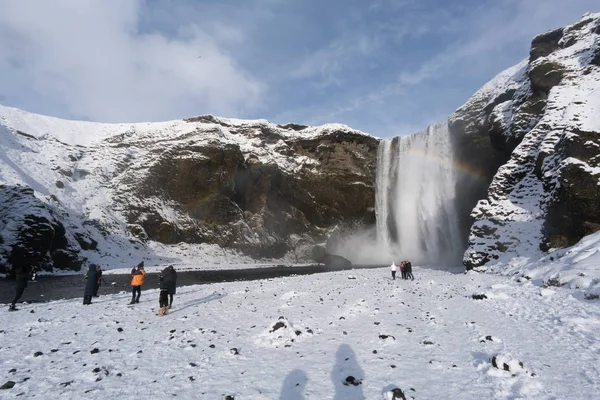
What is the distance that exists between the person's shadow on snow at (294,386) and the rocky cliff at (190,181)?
1779 inches

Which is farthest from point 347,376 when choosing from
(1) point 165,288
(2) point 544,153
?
(2) point 544,153

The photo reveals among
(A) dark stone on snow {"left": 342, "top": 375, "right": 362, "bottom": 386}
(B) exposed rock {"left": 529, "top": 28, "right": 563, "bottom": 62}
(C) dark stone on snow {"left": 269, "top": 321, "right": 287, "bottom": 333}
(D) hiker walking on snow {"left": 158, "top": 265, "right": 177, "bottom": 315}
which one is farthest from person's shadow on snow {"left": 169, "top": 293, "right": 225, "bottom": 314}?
(B) exposed rock {"left": 529, "top": 28, "right": 563, "bottom": 62}

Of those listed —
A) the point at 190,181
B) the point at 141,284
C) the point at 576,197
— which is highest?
the point at 190,181

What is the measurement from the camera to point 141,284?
17.0 meters

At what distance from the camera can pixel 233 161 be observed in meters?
72.1

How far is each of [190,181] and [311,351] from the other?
213ft

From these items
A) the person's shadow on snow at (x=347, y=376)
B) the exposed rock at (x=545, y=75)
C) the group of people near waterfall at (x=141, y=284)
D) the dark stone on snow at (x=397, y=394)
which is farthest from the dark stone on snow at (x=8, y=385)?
the exposed rock at (x=545, y=75)

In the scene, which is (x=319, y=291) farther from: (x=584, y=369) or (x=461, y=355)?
(x=584, y=369)

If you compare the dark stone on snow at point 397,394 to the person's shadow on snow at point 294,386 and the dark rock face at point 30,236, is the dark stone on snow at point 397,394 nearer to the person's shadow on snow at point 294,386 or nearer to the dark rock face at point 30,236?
the person's shadow on snow at point 294,386

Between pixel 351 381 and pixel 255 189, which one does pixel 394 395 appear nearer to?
pixel 351 381

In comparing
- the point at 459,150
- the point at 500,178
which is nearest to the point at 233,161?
the point at 459,150

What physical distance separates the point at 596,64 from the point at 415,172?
33.7 metres

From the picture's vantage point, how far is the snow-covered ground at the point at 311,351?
21.3ft

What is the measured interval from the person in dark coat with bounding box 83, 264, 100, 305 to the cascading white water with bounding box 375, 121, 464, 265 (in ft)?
177
